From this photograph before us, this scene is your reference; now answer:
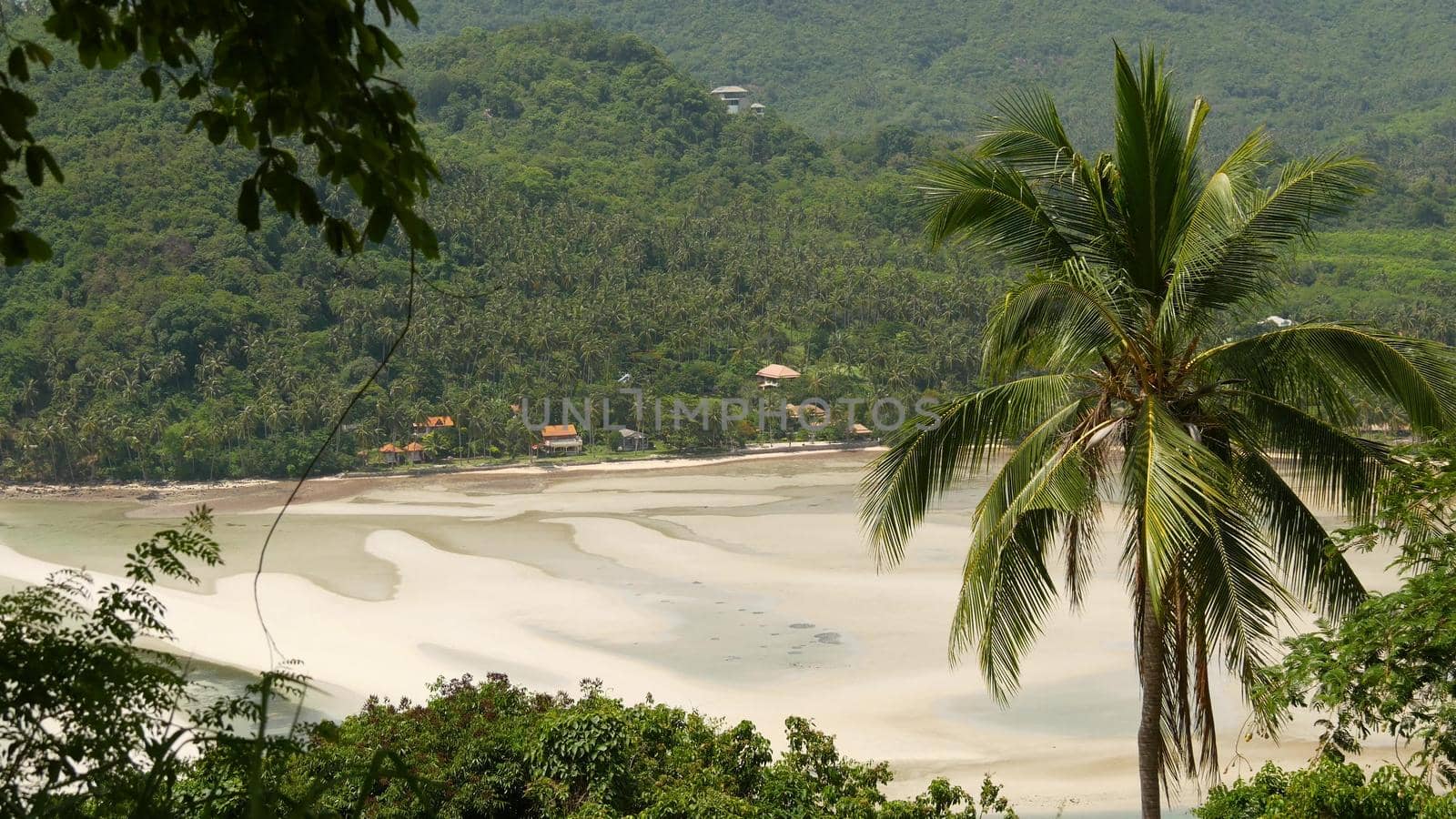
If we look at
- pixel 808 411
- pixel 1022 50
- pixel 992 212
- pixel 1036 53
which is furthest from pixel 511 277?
pixel 1022 50

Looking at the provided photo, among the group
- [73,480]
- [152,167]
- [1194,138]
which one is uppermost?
[152,167]

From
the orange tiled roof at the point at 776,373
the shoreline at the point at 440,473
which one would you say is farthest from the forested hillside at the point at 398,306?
the orange tiled roof at the point at 776,373

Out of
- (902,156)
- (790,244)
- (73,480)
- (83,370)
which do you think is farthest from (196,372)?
(902,156)

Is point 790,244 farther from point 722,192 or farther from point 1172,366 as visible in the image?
point 1172,366

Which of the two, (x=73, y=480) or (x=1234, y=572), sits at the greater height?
(x=1234, y=572)

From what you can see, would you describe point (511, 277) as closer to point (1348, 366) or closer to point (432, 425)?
point (432, 425)

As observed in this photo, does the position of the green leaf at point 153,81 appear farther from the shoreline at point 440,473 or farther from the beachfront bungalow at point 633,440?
the beachfront bungalow at point 633,440

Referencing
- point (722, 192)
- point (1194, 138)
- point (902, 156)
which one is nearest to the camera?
point (1194, 138)

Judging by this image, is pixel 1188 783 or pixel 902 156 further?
pixel 902 156

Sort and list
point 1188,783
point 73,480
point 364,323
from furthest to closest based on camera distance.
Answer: point 364,323
point 73,480
point 1188,783
